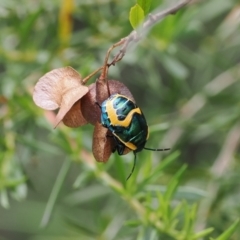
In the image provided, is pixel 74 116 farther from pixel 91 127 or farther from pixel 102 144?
pixel 91 127

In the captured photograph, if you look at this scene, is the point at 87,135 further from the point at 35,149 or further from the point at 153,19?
the point at 153,19

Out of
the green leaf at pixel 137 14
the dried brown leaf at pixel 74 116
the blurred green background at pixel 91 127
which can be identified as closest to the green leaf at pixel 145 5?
the green leaf at pixel 137 14

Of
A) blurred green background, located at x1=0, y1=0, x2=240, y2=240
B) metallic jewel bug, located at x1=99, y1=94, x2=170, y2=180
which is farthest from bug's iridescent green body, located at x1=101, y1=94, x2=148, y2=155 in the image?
blurred green background, located at x1=0, y1=0, x2=240, y2=240

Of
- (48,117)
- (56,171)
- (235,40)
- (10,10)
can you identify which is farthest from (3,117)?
(56,171)

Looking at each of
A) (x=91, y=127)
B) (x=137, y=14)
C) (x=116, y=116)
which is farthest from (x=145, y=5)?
(x=91, y=127)

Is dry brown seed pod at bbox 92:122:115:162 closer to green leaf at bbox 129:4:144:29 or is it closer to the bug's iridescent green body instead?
the bug's iridescent green body

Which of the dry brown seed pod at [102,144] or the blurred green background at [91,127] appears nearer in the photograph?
the dry brown seed pod at [102,144]

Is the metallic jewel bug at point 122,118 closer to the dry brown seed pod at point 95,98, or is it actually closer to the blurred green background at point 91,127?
the dry brown seed pod at point 95,98
